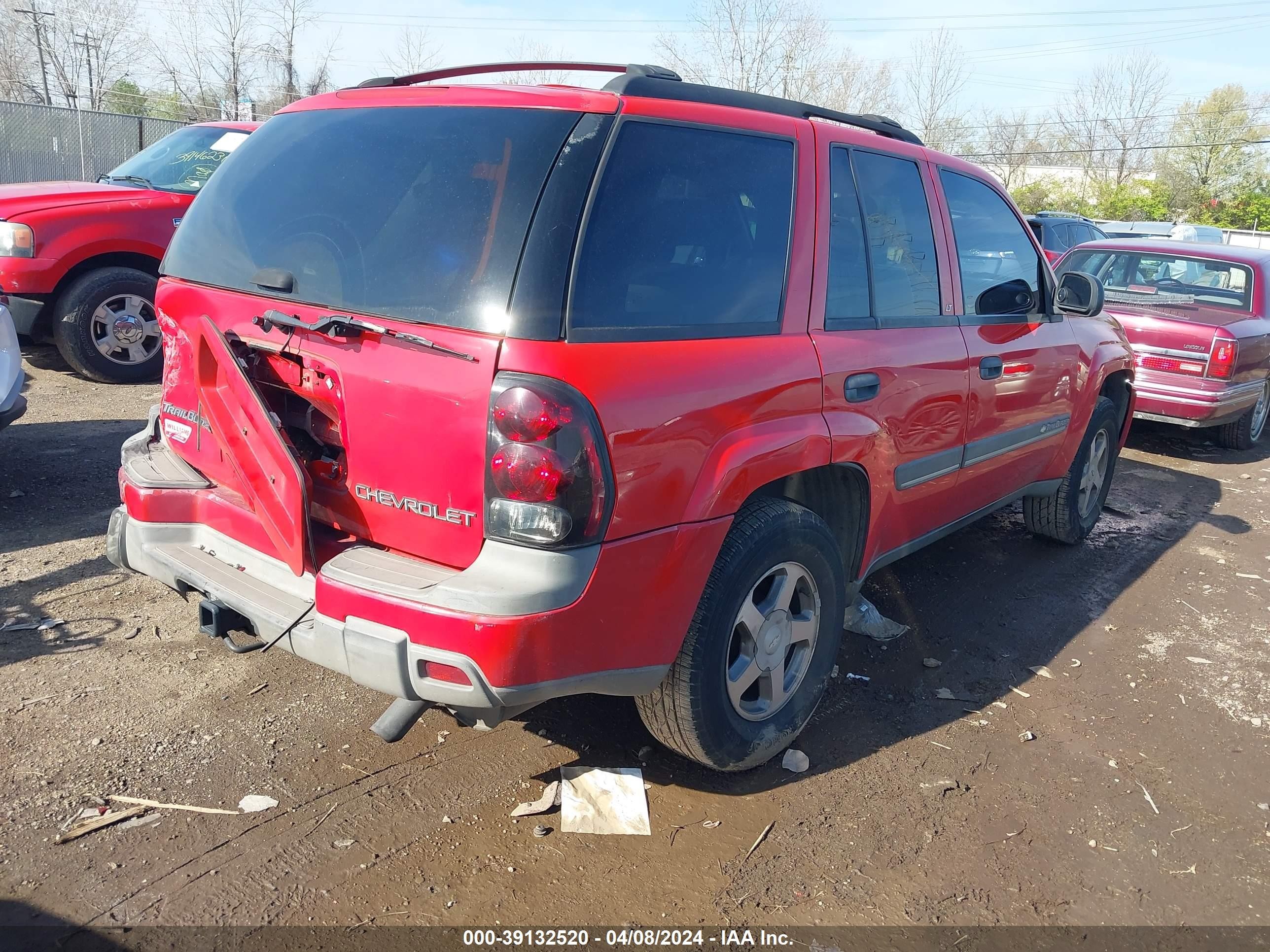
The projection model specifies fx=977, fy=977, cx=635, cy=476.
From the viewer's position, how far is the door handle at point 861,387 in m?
3.16

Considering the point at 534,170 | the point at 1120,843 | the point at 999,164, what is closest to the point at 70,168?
the point at 534,170

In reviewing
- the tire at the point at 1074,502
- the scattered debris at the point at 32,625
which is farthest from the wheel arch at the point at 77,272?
the tire at the point at 1074,502

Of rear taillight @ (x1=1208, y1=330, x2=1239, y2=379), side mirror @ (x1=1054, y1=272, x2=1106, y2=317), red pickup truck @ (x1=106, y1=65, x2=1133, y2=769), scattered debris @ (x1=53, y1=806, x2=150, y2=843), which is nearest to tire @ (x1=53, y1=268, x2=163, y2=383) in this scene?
red pickup truck @ (x1=106, y1=65, x2=1133, y2=769)

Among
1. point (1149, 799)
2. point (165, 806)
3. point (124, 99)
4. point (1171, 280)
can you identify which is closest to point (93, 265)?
point (165, 806)

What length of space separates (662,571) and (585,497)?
0.35 m

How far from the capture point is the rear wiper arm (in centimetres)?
239

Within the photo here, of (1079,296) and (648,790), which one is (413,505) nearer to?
(648,790)

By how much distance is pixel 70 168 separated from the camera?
18.1 m

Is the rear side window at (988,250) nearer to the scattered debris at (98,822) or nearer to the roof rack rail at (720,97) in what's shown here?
the roof rack rail at (720,97)

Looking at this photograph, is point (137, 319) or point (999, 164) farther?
point (999, 164)

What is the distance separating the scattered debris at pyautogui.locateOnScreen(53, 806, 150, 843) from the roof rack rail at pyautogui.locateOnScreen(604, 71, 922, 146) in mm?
2405

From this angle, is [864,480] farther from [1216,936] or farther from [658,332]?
[1216,936]

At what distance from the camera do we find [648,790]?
3.04 metres

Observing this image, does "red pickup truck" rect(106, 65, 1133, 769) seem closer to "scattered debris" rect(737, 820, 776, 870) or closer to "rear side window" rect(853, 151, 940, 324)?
"rear side window" rect(853, 151, 940, 324)
